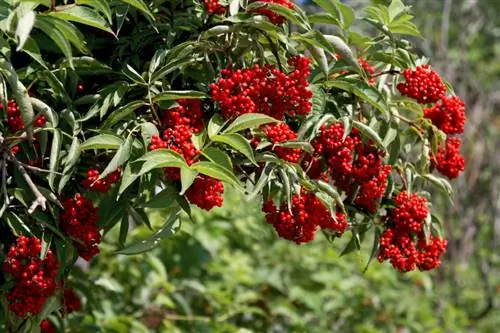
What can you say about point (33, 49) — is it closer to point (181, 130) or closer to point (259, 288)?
point (181, 130)

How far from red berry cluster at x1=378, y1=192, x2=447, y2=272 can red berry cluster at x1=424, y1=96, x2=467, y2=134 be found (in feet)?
0.62

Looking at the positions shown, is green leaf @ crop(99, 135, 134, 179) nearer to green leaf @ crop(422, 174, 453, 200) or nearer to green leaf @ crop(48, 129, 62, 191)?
green leaf @ crop(48, 129, 62, 191)

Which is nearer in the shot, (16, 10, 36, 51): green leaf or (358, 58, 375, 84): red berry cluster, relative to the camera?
(16, 10, 36, 51): green leaf

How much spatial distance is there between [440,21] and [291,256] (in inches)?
149

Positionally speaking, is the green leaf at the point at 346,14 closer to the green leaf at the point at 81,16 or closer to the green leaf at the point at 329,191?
the green leaf at the point at 329,191

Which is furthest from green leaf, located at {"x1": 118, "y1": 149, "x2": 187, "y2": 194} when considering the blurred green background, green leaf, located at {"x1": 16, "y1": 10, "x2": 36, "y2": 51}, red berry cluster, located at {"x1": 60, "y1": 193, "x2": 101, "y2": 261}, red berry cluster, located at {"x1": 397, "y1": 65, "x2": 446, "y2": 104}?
the blurred green background

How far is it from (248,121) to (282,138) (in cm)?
13

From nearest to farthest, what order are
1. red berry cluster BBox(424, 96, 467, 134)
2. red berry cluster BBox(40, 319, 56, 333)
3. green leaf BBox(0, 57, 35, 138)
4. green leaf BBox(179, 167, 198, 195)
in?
1. green leaf BBox(179, 167, 198, 195)
2. green leaf BBox(0, 57, 35, 138)
3. red berry cluster BBox(424, 96, 467, 134)
4. red berry cluster BBox(40, 319, 56, 333)

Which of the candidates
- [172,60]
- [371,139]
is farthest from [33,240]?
[371,139]

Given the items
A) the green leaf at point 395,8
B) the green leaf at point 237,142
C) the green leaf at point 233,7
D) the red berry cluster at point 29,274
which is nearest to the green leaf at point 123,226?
the red berry cluster at point 29,274

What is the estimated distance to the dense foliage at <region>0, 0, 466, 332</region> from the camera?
179 cm

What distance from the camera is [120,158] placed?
1.75 meters

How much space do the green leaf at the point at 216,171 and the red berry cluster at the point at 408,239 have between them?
1.96ft

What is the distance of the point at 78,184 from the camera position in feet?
6.58
